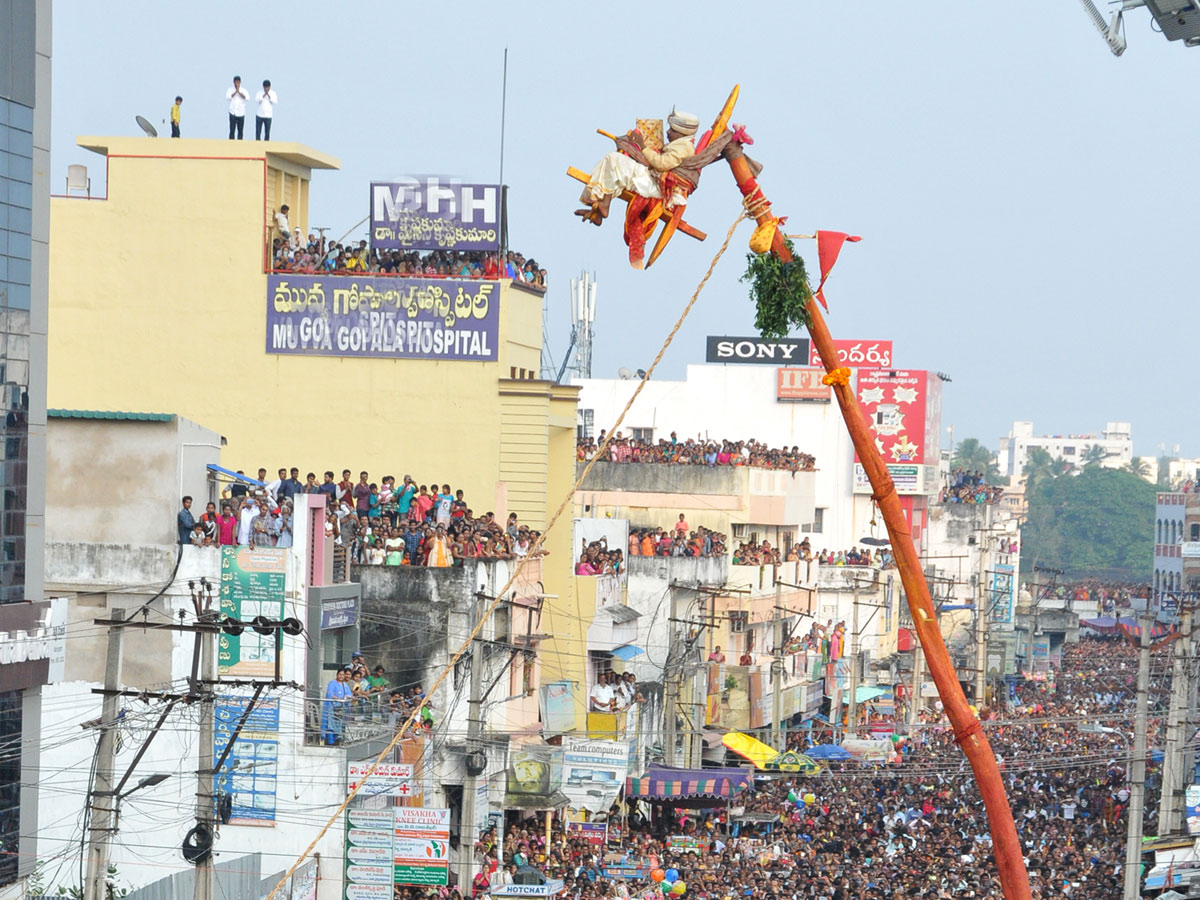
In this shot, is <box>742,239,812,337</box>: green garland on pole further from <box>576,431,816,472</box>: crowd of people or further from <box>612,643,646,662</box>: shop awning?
<box>576,431,816,472</box>: crowd of people

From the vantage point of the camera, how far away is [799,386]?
83562 mm

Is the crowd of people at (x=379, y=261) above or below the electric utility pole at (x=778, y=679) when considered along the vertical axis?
above

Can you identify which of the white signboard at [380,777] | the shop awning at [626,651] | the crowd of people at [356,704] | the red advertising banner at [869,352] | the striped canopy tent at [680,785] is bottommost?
the striped canopy tent at [680,785]

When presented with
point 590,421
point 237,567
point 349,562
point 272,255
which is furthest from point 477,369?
point 590,421

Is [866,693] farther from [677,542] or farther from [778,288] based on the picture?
[778,288]

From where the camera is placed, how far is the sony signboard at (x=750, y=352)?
281ft

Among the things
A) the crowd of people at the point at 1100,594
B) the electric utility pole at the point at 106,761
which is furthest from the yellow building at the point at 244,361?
the crowd of people at the point at 1100,594

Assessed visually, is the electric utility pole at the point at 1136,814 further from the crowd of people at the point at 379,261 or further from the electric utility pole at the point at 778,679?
the electric utility pole at the point at 778,679

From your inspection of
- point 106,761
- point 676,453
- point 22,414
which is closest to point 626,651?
point 676,453

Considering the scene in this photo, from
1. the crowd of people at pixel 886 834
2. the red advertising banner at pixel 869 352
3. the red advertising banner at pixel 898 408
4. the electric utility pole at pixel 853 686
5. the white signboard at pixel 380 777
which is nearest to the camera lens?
the white signboard at pixel 380 777

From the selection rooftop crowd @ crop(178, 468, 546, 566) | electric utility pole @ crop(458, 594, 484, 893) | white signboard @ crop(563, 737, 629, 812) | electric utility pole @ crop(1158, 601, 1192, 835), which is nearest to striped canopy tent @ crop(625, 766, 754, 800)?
white signboard @ crop(563, 737, 629, 812)

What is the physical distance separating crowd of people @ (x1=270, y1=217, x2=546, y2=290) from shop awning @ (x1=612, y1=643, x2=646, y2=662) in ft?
33.9

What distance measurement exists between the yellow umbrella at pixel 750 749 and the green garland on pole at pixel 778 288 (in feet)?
125

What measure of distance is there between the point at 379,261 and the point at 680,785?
13.8 meters
